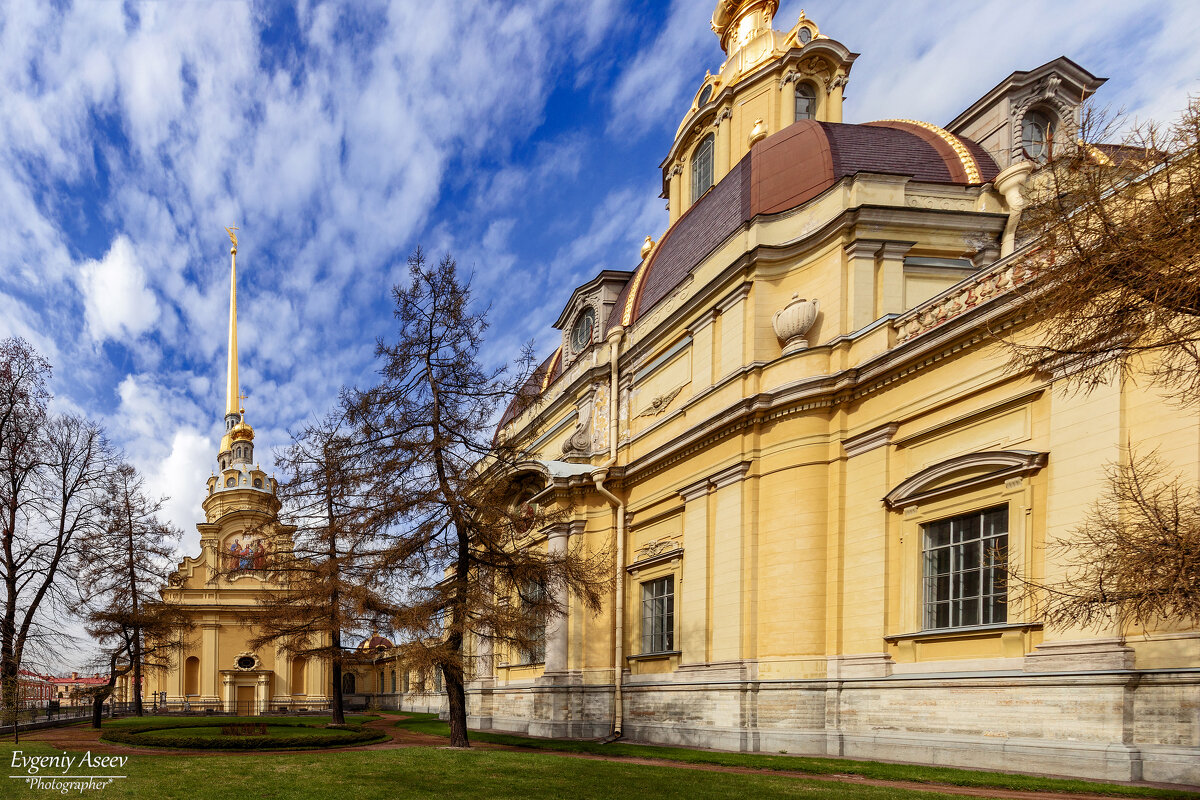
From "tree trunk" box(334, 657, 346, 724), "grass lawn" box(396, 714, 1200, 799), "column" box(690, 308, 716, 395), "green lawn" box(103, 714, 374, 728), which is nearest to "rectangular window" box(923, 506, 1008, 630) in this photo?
"grass lawn" box(396, 714, 1200, 799)

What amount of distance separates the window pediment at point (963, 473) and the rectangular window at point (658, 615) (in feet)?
27.7

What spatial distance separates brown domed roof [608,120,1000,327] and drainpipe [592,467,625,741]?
6071mm

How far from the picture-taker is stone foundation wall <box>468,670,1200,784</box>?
33.5ft

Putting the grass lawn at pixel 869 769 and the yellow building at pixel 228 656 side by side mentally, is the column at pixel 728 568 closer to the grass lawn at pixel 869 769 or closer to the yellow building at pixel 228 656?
the grass lawn at pixel 869 769

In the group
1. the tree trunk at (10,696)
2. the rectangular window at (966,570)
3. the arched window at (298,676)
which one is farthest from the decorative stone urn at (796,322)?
the arched window at (298,676)

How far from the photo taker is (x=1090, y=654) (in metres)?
11.0

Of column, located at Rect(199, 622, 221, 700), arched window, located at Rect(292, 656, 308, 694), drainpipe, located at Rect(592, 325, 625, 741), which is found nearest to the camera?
drainpipe, located at Rect(592, 325, 625, 741)

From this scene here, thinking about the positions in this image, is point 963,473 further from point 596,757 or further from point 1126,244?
point 596,757

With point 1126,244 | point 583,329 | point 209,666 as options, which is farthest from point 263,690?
point 1126,244

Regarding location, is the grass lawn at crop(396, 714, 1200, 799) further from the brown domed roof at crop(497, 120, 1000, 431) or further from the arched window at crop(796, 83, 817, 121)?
the arched window at crop(796, 83, 817, 121)

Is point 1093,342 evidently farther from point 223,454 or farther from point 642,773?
point 223,454

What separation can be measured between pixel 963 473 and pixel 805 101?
21.3 m

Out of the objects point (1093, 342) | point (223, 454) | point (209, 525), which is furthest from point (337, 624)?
point (223, 454)

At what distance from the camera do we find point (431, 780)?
1141cm
